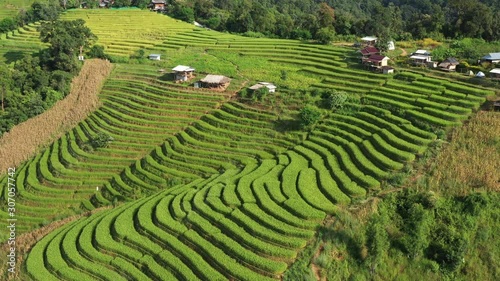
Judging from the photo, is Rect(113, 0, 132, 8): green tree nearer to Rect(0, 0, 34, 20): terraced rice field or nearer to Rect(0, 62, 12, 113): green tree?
Rect(0, 0, 34, 20): terraced rice field

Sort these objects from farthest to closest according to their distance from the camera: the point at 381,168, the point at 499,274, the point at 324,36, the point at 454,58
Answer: the point at 324,36
the point at 454,58
the point at 381,168
the point at 499,274

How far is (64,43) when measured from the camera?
1845 inches

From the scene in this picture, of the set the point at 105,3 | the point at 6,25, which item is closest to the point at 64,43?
the point at 6,25

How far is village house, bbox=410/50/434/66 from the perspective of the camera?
125 ft

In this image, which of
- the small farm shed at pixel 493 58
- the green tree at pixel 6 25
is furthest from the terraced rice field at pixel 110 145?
the green tree at pixel 6 25

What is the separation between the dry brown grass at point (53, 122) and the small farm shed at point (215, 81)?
11.4 meters

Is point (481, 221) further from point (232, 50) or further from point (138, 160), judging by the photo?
point (232, 50)

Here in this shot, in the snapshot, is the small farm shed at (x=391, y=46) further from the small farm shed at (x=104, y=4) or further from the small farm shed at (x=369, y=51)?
the small farm shed at (x=104, y=4)

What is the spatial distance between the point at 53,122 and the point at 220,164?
1957 centimetres

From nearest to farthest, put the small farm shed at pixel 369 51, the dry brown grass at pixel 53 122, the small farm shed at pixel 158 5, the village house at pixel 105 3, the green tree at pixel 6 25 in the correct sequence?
1. the dry brown grass at pixel 53 122
2. the small farm shed at pixel 369 51
3. the green tree at pixel 6 25
4. the small farm shed at pixel 158 5
5. the village house at pixel 105 3

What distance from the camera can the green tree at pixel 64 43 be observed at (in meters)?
46.8

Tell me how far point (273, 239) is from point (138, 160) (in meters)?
16.2

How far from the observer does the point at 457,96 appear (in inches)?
1223

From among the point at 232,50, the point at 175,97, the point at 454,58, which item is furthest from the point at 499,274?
the point at 232,50
